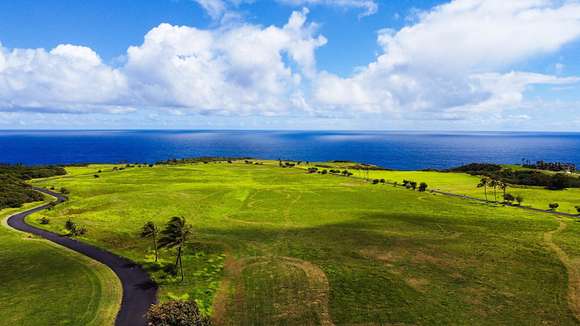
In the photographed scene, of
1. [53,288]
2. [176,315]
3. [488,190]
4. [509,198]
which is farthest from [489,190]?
[53,288]

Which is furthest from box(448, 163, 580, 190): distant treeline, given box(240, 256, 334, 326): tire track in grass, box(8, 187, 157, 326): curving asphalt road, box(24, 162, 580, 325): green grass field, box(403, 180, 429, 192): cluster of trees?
box(8, 187, 157, 326): curving asphalt road

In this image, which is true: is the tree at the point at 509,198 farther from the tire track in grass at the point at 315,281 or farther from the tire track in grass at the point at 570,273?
the tire track in grass at the point at 315,281

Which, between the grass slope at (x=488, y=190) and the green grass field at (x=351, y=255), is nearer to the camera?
the green grass field at (x=351, y=255)

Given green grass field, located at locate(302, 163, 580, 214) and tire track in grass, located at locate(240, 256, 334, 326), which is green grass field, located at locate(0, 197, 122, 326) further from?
green grass field, located at locate(302, 163, 580, 214)

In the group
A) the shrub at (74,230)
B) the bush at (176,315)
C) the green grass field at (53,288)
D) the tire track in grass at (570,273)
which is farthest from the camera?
the shrub at (74,230)

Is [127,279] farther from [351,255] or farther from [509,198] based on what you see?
[509,198]

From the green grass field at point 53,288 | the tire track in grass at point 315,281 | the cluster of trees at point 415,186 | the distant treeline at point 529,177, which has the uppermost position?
the distant treeline at point 529,177

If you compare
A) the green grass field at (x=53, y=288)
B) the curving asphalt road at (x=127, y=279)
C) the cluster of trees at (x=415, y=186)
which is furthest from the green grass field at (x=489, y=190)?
the green grass field at (x=53, y=288)
